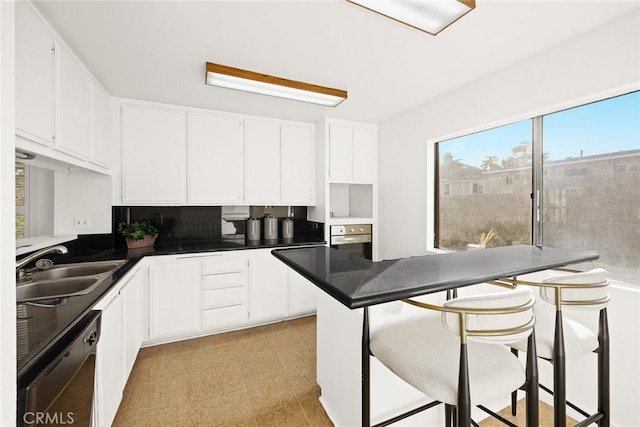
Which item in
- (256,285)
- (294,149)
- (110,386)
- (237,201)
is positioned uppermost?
(294,149)

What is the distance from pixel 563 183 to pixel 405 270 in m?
1.71

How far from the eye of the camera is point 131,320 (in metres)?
2.10

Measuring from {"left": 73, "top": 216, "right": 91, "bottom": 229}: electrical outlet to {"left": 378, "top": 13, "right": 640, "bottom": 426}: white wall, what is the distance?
3.18 m

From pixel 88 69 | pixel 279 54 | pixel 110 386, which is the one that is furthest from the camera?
pixel 88 69

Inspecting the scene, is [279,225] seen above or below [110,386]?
above

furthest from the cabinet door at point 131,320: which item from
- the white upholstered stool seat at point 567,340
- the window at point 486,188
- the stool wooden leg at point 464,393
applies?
the window at point 486,188

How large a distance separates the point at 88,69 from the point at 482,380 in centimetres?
316

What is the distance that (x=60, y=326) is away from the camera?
1.05 meters

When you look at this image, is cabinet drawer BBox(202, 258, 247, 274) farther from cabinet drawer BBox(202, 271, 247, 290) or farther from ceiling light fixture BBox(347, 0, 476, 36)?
ceiling light fixture BBox(347, 0, 476, 36)

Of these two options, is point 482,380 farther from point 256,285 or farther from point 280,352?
point 256,285

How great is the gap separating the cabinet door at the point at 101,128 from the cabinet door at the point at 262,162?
131 centimetres

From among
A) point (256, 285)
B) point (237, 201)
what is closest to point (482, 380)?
point (256, 285)

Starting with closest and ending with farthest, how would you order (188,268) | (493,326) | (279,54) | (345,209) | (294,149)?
(493,326) → (279,54) → (188,268) → (294,149) → (345,209)

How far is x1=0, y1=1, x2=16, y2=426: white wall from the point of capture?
0.54 meters
